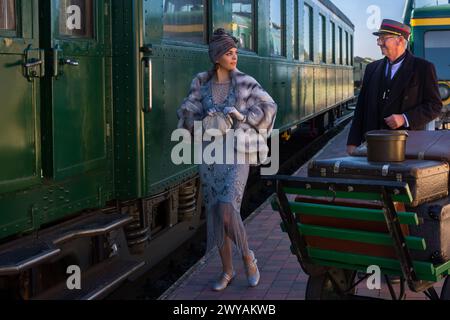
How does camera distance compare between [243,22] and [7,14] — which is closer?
[7,14]

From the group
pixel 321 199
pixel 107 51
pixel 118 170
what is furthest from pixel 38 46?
pixel 321 199

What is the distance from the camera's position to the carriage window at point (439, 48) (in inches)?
588

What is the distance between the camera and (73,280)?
4.36 m

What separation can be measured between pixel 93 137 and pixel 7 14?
1.09 metres

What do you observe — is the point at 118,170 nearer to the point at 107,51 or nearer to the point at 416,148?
the point at 107,51

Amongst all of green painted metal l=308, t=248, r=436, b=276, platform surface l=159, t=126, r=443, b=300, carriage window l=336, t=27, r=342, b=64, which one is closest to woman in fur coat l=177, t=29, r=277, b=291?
platform surface l=159, t=126, r=443, b=300

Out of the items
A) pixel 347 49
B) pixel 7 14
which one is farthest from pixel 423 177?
pixel 347 49

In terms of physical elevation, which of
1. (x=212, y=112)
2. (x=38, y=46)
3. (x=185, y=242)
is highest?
(x=38, y=46)

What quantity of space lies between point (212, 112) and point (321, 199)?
4.47ft

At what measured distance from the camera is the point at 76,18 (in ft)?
14.8

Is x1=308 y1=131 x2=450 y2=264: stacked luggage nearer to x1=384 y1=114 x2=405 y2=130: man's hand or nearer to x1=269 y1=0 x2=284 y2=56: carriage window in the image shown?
x1=384 y1=114 x2=405 y2=130: man's hand

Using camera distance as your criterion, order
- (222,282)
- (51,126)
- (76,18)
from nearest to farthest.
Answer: (51,126) → (76,18) → (222,282)

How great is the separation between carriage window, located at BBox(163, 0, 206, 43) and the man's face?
1.61 m

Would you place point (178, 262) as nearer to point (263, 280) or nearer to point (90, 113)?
point (263, 280)
